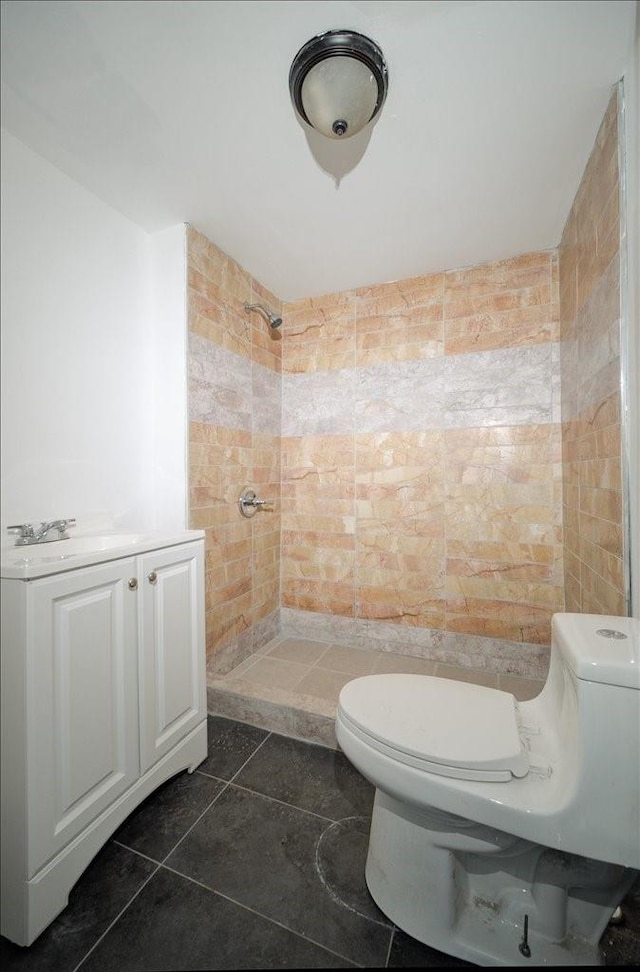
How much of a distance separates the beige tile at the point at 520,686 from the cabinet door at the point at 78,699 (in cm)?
160

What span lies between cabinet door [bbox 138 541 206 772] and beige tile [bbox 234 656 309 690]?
1.51ft

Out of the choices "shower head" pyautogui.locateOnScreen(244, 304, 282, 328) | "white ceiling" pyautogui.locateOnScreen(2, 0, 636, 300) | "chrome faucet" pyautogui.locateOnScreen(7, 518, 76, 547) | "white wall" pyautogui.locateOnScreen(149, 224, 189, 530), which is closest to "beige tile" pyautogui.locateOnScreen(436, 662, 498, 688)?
"white wall" pyautogui.locateOnScreen(149, 224, 189, 530)

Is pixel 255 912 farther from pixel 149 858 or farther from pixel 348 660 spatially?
pixel 348 660

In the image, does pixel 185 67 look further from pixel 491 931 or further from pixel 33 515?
pixel 491 931

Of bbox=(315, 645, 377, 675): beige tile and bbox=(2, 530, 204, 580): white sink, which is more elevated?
bbox=(2, 530, 204, 580): white sink

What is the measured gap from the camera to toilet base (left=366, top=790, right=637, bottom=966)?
0.77 m

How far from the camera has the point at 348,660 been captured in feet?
6.56

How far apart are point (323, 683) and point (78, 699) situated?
1.14m

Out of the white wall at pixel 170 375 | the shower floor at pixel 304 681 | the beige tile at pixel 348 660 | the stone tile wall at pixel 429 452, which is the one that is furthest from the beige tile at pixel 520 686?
the white wall at pixel 170 375

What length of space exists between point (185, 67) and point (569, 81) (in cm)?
105

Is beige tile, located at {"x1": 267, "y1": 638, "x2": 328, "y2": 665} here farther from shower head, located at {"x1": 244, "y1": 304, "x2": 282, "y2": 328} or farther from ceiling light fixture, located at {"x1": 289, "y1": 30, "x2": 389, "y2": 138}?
ceiling light fixture, located at {"x1": 289, "y1": 30, "x2": 389, "y2": 138}

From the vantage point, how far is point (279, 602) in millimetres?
2336

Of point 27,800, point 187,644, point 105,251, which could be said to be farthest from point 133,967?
point 105,251

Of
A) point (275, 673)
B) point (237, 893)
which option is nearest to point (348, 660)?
point (275, 673)
